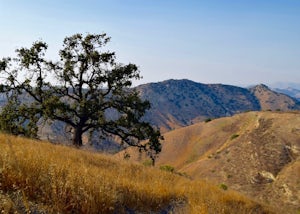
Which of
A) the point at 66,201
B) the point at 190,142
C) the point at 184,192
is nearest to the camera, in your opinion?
the point at 66,201

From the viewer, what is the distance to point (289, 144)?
57.8m

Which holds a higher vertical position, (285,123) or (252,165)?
(285,123)

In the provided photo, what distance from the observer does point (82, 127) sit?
3017 centimetres

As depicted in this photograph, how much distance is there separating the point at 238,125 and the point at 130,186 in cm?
8681

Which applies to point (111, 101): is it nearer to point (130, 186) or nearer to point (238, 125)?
point (130, 186)

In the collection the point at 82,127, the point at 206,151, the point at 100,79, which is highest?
the point at 100,79

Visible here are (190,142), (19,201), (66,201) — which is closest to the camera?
→ (19,201)

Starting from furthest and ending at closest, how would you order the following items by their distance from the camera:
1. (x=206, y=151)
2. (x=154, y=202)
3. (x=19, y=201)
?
(x=206, y=151), (x=154, y=202), (x=19, y=201)

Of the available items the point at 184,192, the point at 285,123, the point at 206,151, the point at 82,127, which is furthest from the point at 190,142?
the point at 184,192

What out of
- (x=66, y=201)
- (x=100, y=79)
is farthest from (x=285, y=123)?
(x=66, y=201)

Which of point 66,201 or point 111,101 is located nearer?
point 66,201

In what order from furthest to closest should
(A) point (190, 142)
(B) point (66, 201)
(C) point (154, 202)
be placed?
(A) point (190, 142) < (C) point (154, 202) < (B) point (66, 201)

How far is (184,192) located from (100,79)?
71.4ft

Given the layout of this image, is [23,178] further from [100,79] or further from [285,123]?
[285,123]
